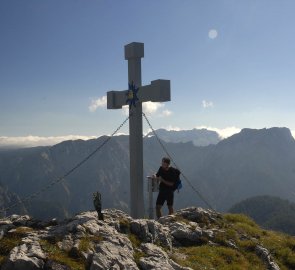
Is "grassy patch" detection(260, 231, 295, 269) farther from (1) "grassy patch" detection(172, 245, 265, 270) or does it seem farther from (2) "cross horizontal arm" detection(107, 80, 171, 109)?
(2) "cross horizontal arm" detection(107, 80, 171, 109)

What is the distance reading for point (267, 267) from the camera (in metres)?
11.6

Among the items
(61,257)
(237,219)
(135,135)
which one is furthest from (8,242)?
(237,219)

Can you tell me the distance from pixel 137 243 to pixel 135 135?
6586 millimetres

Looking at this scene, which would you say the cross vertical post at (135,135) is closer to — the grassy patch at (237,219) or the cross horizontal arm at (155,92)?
the cross horizontal arm at (155,92)

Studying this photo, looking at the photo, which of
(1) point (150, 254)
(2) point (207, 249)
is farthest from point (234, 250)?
(1) point (150, 254)

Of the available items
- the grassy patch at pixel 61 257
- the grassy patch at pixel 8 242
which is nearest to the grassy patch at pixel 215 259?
the grassy patch at pixel 61 257

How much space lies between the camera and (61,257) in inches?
328

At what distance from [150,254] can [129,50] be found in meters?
9.43

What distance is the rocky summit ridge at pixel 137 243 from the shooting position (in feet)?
27.5

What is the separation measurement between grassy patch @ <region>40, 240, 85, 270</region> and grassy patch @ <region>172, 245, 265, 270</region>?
275cm

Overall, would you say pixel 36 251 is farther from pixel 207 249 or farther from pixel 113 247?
pixel 207 249

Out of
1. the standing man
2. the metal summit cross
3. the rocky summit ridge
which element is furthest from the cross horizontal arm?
the rocky summit ridge

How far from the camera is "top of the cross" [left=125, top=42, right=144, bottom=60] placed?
16.2 metres

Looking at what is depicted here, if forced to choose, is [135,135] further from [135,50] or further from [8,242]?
[8,242]
